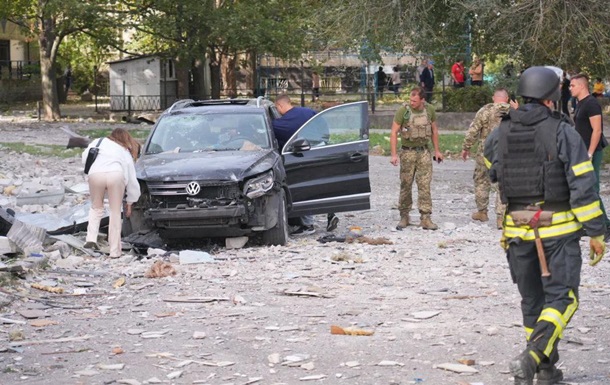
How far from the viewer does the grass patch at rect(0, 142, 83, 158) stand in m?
25.3

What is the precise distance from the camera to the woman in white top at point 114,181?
11938mm

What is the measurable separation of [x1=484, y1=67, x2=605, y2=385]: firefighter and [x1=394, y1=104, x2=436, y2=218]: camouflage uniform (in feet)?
23.8

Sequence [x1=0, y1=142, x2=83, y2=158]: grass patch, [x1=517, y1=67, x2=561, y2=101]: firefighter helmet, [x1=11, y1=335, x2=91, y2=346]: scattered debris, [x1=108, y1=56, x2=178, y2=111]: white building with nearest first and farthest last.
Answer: [x1=517, y1=67, x2=561, y2=101]: firefighter helmet → [x1=11, y1=335, x2=91, y2=346]: scattered debris → [x1=0, y1=142, x2=83, y2=158]: grass patch → [x1=108, y1=56, x2=178, y2=111]: white building

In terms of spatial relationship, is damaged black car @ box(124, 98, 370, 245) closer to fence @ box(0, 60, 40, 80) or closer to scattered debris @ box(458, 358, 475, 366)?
scattered debris @ box(458, 358, 475, 366)

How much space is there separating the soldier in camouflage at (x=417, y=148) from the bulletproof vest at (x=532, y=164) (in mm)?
7256

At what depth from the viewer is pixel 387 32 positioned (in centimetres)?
2258

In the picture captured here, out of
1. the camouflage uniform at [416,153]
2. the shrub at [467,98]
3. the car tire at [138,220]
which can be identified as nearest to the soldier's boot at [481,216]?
the camouflage uniform at [416,153]

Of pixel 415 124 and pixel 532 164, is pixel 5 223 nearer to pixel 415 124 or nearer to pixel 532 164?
pixel 415 124

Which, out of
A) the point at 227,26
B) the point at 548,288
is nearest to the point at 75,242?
the point at 548,288

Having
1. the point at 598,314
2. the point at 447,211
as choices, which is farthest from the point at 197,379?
the point at 447,211

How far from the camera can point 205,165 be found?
40.5ft

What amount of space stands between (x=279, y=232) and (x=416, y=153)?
2.50 meters

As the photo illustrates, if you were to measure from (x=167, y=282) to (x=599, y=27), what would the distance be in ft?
41.2

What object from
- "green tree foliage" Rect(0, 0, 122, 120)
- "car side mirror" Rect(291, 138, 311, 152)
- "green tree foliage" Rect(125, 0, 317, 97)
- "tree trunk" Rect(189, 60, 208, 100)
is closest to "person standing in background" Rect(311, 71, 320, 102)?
"green tree foliage" Rect(125, 0, 317, 97)
